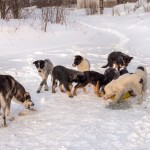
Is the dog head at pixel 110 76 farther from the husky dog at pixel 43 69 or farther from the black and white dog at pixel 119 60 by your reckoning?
the black and white dog at pixel 119 60

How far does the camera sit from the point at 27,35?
16531 millimetres

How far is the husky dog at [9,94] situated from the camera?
668 cm

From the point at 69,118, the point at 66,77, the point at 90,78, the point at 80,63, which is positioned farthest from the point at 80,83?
the point at 69,118

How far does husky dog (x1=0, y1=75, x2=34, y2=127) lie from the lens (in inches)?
263

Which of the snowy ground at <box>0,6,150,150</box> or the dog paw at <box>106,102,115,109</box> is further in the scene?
the dog paw at <box>106,102,115,109</box>

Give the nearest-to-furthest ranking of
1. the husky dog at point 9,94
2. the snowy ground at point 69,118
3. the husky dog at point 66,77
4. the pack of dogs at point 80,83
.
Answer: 1. the snowy ground at point 69,118
2. the husky dog at point 9,94
3. the pack of dogs at point 80,83
4. the husky dog at point 66,77

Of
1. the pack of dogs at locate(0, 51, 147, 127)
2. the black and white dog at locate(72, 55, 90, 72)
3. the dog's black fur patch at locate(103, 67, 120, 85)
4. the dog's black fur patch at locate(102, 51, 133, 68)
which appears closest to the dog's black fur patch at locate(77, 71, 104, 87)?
the pack of dogs at locate(0, 51, 147, 127)

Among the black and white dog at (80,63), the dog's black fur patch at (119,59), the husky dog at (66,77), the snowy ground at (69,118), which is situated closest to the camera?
the snowy ground at (69,118)

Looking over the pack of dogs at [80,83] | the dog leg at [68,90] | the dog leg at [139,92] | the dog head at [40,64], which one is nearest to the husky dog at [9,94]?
the pack of dogs at [80,83]

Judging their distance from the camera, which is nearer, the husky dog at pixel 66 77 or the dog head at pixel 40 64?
the husky dog at pixel 66 77

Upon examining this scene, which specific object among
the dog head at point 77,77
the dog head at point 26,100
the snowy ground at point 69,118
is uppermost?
the dog head at point 77,77

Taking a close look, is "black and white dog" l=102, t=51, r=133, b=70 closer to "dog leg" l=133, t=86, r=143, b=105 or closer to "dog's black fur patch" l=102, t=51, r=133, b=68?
"dog's black fur patch" l=102, t=51, r=133, b=68

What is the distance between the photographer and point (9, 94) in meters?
6.95

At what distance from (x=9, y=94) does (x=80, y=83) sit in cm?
228
